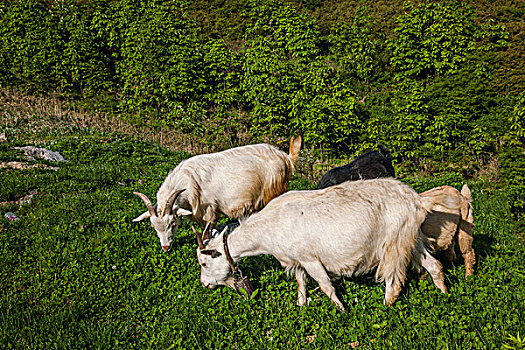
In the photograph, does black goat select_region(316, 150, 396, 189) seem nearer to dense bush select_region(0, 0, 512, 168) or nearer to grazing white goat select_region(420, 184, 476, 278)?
grazing white goat select_region(420, 184, 476, 278)

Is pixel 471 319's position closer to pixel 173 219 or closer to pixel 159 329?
pixel 159 329

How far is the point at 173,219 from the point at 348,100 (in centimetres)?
Result: 1238

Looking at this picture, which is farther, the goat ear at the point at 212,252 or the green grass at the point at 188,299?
the goat ear at the point at 212,252

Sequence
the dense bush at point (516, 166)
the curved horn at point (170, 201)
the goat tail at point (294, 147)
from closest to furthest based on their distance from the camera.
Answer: the dense bush at point (516, 166)
the curved horn at point (170, 201)
the goat tail at point (294, 147)

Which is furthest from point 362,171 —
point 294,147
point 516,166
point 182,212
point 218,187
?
point 182,212

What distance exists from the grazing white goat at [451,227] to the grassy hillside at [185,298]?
0.30 metres

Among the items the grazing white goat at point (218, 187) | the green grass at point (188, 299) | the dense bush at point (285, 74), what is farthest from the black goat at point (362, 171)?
the dense bush at point (285, 74)

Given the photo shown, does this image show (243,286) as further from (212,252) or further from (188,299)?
(188,299)

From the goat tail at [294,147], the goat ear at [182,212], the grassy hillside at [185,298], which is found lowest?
the grassy hillside at [185,298]

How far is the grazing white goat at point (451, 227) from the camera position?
449 centimetres

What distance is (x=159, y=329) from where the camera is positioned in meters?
4.15

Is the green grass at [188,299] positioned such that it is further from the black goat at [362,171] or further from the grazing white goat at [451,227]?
the black goat at [362,171]

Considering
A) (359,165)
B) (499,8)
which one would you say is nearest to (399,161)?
(359,165)

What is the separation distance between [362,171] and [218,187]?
3.99 meters
